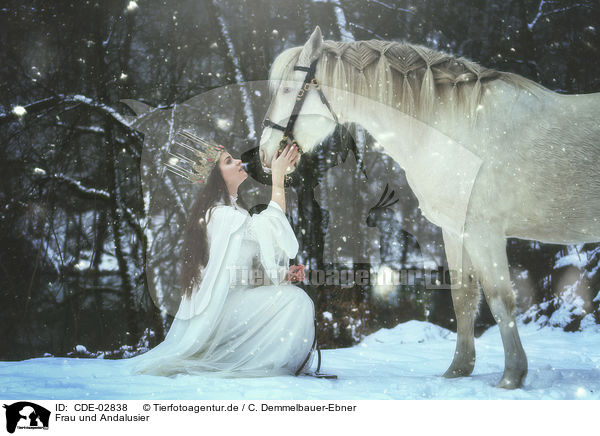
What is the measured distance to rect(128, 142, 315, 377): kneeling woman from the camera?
6.73 ft

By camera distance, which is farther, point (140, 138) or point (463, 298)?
point (140, 138)

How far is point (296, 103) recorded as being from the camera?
7.47 feet

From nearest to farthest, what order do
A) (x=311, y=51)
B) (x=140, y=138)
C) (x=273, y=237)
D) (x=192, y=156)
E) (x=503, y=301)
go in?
(x=503, y=301), (x=273, y=237), (x=311, y=51), (x=192, y=156), (x=140, y=138)

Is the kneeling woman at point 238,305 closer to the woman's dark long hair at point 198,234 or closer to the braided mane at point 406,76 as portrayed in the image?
the woman's dark long hair at point 198,234

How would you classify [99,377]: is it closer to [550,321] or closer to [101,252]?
[101,252]

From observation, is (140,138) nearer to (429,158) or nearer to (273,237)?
(273,237)

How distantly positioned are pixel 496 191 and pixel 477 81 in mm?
545

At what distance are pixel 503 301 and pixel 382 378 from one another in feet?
2.28

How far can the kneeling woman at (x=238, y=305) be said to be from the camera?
2.05 metres

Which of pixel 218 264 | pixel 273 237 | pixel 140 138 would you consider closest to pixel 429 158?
pixel 273 237

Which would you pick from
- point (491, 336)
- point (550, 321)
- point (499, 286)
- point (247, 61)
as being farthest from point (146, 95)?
point (550, 321)

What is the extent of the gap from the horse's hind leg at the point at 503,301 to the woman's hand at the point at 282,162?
0.99m

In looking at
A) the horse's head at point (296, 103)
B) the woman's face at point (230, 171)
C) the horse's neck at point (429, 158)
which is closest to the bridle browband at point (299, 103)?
the horse's head at point (296, 103)

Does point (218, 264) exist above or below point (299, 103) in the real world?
below
